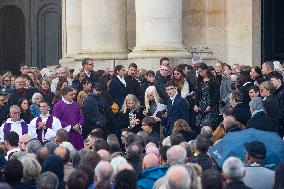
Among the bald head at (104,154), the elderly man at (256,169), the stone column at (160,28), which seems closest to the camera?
the elderly man at (256,169)

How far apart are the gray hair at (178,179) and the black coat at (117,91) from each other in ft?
35.2

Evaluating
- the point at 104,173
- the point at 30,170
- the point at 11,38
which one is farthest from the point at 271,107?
the point at 11,38

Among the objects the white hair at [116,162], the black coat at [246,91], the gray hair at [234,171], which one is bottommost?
the white hair at [116,162]

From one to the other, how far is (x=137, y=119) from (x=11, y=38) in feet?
77.3

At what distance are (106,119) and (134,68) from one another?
1.51 m

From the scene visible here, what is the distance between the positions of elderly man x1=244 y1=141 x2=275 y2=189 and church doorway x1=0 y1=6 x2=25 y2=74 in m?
30.7

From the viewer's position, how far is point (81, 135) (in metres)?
21.1

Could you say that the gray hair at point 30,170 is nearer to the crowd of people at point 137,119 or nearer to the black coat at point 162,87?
the crowd of people at point 137,119

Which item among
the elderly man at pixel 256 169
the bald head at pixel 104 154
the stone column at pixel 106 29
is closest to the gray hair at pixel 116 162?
the bald head at pixel 104 154

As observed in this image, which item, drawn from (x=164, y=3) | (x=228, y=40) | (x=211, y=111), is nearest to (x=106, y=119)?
(x=211, y=111)

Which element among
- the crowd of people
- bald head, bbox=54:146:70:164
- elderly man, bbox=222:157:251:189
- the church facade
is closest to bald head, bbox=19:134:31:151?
the crowd of people

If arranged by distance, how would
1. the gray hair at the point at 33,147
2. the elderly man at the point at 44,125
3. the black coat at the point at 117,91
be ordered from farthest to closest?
the black coat at the point at 117,91, the elderly man at the point at 44,125, the gray hair at the point at 33,147

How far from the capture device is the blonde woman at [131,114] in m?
20.9

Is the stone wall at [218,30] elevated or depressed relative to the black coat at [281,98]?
elevated
